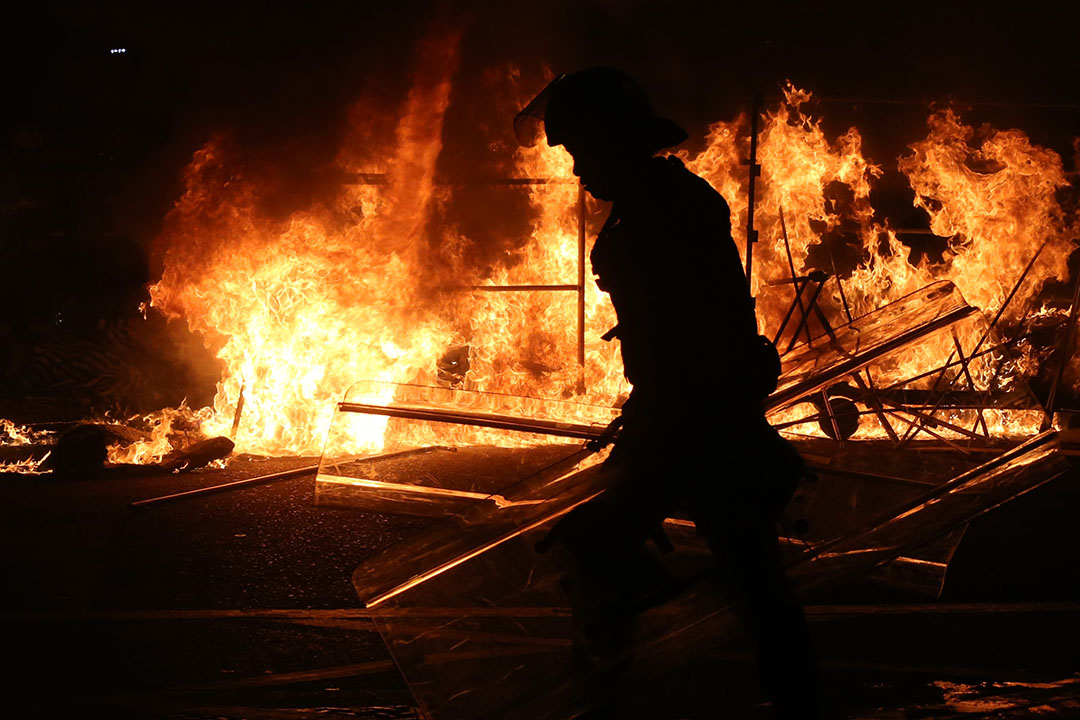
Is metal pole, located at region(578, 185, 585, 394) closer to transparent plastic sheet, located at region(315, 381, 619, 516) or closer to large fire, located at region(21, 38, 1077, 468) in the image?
large fire, located at region(21, 38, 1077, 468)

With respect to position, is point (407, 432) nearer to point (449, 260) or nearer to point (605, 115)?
point (449, 260)

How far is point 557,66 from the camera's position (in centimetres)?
964

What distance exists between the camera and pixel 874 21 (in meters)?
10.1

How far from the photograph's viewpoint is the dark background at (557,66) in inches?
369

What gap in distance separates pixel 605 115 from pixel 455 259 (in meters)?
6.55

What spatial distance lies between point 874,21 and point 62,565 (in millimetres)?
9415

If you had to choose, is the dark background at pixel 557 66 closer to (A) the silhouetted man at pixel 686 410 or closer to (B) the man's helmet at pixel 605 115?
(B) the man's helmet at pixel 605 115

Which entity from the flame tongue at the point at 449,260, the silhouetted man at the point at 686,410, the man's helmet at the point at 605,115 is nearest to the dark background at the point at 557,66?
the flame tongue at the point at 449,260

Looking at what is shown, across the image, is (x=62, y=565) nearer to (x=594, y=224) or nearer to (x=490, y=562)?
(x=490, y=562)

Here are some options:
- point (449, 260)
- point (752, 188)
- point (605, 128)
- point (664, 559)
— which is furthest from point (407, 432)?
point (752, 188)

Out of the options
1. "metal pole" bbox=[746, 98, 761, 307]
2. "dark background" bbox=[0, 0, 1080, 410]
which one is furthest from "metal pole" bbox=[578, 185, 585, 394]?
"metal pole" bbox=[746, 98, 761, 307]

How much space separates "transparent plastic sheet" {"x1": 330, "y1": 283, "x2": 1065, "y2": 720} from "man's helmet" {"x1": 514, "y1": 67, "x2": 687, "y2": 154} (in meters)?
0.96

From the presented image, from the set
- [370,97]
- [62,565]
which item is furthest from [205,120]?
[62,565]

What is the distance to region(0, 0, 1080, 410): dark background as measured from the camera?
369 inches
